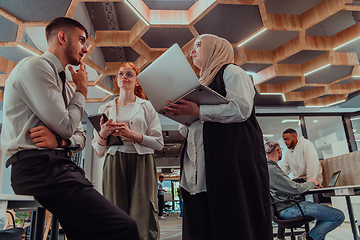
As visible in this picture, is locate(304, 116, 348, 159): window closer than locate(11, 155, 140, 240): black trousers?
No

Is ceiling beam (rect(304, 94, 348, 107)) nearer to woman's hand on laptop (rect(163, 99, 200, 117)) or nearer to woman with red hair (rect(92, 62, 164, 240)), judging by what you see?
woman with red hair (rect(92, 62, 164, 240))

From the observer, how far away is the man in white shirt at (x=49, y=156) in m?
0.89

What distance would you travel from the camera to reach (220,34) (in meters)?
3.80

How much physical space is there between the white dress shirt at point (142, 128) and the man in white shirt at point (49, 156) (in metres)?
0.57

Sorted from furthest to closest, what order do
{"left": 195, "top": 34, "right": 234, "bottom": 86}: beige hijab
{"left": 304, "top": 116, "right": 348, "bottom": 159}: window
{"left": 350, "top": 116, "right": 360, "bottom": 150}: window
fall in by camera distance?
1. {"left": 304, "top": 116, "right": 348, "bottom": 159}: window
2. {"left": 350, "top": 116, "right": 360, "bottom": 150}: window
3. {"left": 195, "top": 34, "right": 234, "bottom": 86}: beige hijab

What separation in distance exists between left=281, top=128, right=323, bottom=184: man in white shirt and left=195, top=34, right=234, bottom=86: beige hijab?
2.69 meters

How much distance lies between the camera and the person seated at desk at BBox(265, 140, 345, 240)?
240cm

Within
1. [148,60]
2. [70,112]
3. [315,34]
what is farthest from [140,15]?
[315,34]

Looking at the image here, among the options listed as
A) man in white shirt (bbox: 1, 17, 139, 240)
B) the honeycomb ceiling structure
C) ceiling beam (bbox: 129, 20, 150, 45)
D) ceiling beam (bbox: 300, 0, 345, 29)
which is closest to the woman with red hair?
man in white shirt (bbox: 1, 17, 139, 240)

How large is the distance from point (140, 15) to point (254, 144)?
258 cm

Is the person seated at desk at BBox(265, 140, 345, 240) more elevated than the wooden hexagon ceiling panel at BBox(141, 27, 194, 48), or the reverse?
the wooden hexagon ceiling panel at BBox(141, 27, 194, 48)

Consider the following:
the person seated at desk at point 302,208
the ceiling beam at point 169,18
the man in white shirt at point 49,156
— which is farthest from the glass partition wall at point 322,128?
the man in white shirt at point 49,156

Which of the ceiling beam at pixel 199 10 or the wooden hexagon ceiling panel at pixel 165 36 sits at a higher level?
the wooden hexagon ceiling panel at pixel 165 36

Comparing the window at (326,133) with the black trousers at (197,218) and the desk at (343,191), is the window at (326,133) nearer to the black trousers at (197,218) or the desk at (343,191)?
the desk at (343,191)
